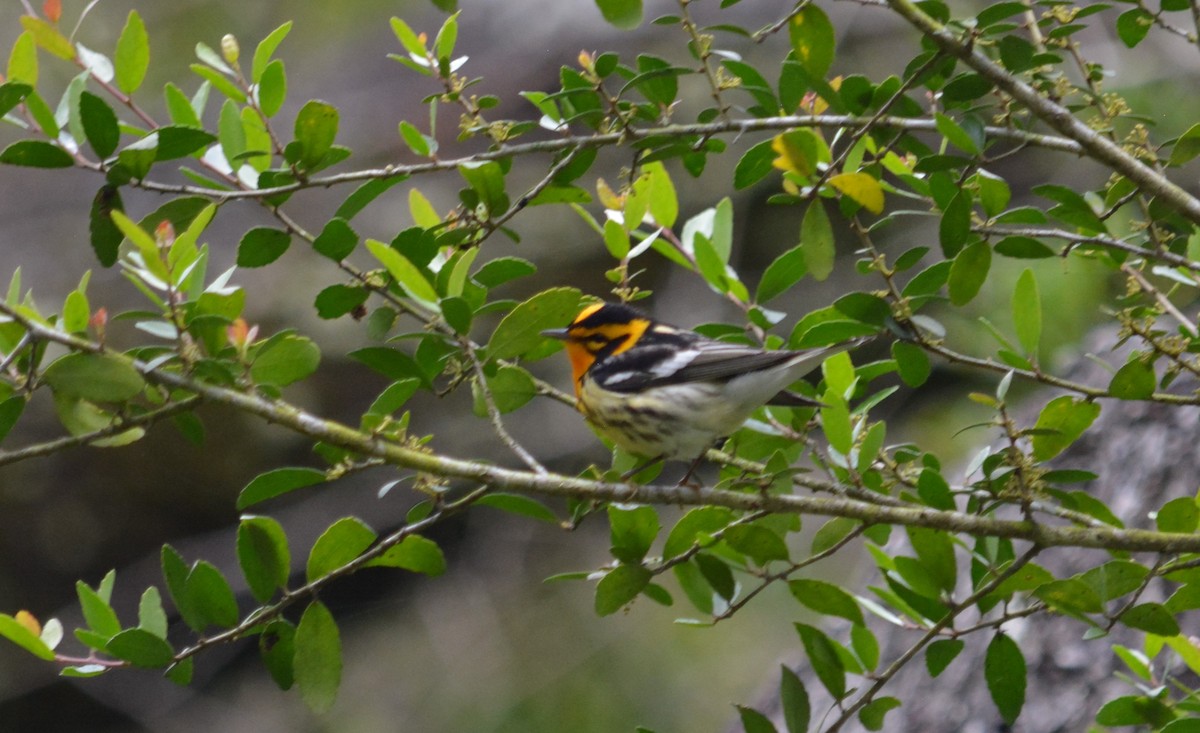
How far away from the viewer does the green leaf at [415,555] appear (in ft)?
5.43

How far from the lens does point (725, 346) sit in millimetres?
2236

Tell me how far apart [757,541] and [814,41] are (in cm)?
72

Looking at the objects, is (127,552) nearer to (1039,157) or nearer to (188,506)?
(188,506)

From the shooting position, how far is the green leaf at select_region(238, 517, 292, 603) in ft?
5.12

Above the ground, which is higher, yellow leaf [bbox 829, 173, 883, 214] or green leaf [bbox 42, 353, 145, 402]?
green leaf [bbox 42, 353, 145, 402]

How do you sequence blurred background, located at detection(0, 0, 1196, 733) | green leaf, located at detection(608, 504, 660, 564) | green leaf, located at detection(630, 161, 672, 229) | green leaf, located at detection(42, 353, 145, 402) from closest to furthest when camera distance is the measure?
green leaf, located at detection(42, 353, 145, 402), green leaf, located at detection(608, 504, 660, 564), green leaf, located at detection(630, 161, 672, 229), blurred background, located at detection(0, 0, 1196, 733)

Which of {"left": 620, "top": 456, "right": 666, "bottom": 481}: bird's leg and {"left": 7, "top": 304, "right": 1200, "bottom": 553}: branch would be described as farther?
{"left": 620, "top": 456, "right": 666, "bottom": 481}: bird's leg

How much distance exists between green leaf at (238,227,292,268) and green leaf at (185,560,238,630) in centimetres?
44

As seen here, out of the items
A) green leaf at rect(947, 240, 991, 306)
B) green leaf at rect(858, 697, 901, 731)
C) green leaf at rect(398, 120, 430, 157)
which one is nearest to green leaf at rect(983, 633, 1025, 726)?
green leaf at rect(858, 697, 901, 731)

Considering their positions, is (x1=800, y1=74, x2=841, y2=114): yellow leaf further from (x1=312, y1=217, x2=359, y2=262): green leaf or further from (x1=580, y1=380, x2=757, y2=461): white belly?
(x1=312, y1=217, x2=359, y2=262): green leaf

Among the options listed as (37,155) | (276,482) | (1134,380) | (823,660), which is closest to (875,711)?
(823,660)

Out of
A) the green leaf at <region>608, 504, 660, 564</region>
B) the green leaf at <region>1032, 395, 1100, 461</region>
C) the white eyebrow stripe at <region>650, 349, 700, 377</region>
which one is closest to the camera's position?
the green leaf at <region>1032, 395, 1100, 461</region>

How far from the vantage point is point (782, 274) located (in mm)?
1964

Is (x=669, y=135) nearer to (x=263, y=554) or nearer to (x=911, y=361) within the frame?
(x=911, y=361)
